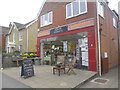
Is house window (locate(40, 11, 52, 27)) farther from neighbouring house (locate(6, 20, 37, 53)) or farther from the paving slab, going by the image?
the paving slab

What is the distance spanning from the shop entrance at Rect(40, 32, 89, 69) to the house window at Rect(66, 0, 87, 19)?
1896mm

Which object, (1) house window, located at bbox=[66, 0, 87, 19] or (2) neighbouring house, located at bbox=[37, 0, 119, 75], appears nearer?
(2) neighbouring house, located at bbox=[37, 0, 119, 75]

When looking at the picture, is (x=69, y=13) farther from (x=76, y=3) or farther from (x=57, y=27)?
(x=57, y=27)

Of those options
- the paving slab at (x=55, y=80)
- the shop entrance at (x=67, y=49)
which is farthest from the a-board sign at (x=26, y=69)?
the shop entrance at (x=67, y=49)

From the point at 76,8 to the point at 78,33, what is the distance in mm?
2340

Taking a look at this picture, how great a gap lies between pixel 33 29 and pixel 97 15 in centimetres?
1370

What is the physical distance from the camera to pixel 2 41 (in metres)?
27.1

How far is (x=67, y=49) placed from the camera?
989 cm

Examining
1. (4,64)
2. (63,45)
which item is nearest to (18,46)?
(4,64)

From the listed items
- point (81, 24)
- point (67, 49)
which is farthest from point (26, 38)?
point (81, 24)

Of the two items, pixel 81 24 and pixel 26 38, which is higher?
pixel 81 24

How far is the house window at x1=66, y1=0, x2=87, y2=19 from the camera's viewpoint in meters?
8.34

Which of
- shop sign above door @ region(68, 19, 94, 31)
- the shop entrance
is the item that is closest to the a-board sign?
the shop entrance

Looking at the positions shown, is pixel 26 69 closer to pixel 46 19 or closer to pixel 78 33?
pixel 78 33
